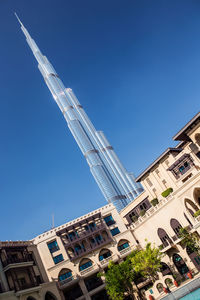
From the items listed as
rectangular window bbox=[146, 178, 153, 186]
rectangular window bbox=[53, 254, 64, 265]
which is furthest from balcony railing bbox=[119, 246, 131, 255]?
rectangular window bbox=[146, 178, 153, 186]

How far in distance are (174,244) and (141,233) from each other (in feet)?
29.4

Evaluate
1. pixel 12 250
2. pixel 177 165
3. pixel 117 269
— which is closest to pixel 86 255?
pixel 117 269

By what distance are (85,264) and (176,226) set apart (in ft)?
64.3

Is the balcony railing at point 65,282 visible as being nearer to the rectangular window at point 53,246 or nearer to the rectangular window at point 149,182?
the rectangular window at point 53,246

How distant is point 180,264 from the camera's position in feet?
Answer: 132

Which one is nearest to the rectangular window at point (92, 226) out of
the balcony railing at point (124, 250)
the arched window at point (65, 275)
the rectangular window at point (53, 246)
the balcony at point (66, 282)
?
the balcony railing at point (124, 250)

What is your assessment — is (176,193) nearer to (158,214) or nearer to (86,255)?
(158,214)

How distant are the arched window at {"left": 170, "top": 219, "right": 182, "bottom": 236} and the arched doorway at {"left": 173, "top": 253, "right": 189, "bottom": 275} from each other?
436 centimetres

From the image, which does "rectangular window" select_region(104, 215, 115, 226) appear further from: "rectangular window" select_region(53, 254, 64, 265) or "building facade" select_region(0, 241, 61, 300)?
"building facade" select_region(0, 241, 61, 300)

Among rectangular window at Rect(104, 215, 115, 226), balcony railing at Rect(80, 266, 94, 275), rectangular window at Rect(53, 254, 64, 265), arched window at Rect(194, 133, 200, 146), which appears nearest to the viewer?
arched window at Rect(194, 133, 200, 146)

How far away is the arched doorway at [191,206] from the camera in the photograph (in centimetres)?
3927

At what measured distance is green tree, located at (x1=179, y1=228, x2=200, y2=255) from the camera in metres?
35.0

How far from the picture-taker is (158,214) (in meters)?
43.6

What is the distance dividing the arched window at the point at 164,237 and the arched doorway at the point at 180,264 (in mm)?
2398
